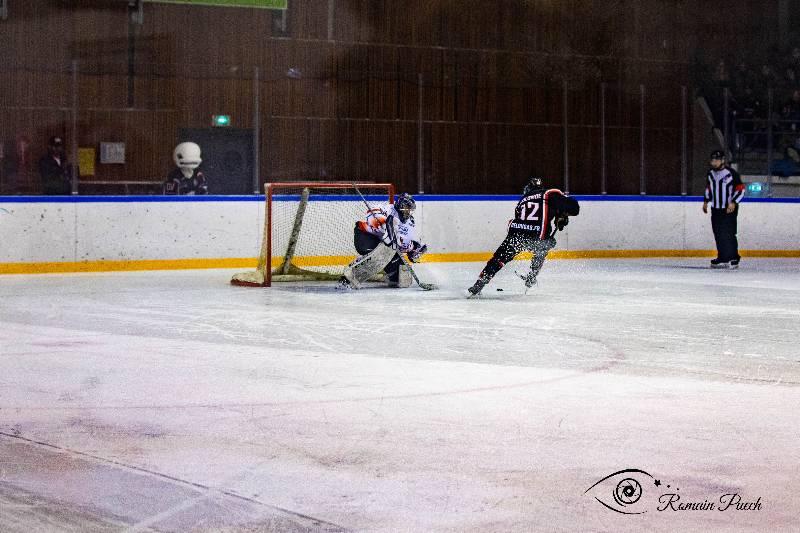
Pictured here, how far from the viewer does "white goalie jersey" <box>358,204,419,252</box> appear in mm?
12852

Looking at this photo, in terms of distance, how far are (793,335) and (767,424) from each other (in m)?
3.86

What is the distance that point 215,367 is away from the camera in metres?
7.46

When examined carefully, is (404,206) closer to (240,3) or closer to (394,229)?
(394,229)

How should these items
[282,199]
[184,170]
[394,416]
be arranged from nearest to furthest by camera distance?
[394,416], [282,199], [184,170]

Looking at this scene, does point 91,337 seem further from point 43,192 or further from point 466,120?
point 466,120

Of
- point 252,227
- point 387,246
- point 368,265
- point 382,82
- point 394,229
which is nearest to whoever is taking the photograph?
point 394,229

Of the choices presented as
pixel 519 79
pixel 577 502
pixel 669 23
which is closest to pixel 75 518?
pixel 577 502

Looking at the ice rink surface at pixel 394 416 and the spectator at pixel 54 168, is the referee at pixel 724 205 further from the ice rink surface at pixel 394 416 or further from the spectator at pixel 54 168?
the spectator at pixel 54 168

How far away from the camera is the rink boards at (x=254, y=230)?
15.2 metres

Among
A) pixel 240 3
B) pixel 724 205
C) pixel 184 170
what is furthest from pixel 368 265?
pixel 184 170

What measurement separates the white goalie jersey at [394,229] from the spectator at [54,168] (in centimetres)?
872

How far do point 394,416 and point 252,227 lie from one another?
423 inches

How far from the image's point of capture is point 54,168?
20.6 m

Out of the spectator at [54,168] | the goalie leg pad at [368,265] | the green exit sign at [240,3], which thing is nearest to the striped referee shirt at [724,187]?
the goalie leg pad at [368,265]
